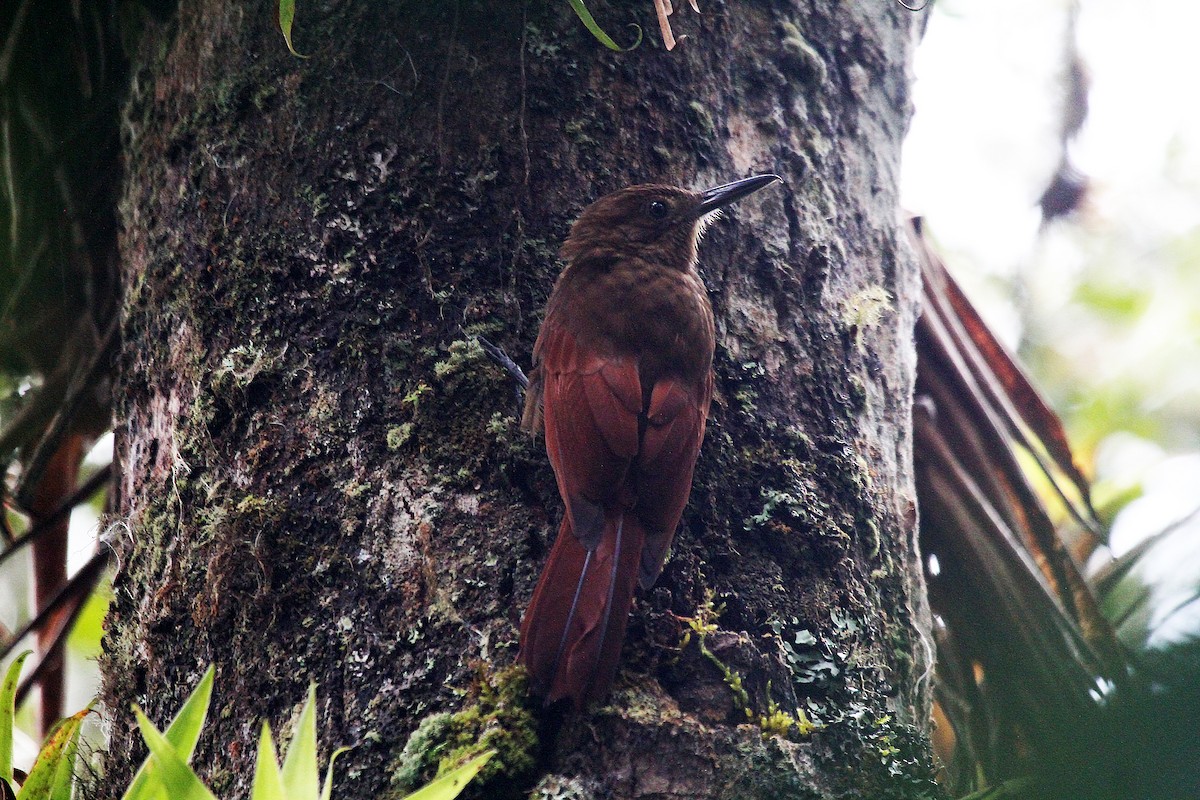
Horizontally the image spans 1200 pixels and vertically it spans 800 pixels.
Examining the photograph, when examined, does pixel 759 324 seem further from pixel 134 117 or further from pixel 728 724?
pixel 134 117

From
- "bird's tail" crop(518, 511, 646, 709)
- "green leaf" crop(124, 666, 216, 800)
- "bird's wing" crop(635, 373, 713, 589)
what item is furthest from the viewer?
"bird's wing" crop(635, 373, 713, 589)

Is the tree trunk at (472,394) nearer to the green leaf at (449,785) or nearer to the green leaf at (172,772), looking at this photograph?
the green leaf at (449,785)

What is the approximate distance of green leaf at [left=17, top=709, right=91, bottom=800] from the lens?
1.58 metres

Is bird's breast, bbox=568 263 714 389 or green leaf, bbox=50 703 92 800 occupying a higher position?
bird's breast, bbox=568 263 714 389

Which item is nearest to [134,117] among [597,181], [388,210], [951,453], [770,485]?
[388,210]

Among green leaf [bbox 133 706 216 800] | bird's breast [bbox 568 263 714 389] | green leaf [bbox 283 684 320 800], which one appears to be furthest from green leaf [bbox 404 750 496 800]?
bird's breast [bbox 568 263 714 389]

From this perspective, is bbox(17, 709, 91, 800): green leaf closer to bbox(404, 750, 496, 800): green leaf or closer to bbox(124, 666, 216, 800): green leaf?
bbox(124, 666, 216, 800): green leaf

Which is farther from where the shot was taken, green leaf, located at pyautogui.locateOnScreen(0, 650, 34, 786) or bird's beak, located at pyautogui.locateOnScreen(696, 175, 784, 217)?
bird's beak, located at pyautogui.locateOnScreen(696, 175, 784, 217)

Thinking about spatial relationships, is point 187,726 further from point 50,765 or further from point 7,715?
point 7,715

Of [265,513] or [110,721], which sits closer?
[265,513]

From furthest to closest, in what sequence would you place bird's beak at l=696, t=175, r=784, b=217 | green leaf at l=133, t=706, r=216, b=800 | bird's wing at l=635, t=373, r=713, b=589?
bird's beak at l=696, t=175, r=784, b=217, bird's wing at l=635, t=373, r=713, b=589, green leaf at l=133, t=706, r=216, b=800

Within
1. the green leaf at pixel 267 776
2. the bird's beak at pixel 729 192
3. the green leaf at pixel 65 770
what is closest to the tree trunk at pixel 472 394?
the bird's beak at pixel 729 192

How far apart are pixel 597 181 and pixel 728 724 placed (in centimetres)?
113

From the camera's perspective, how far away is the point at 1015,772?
676 mm
